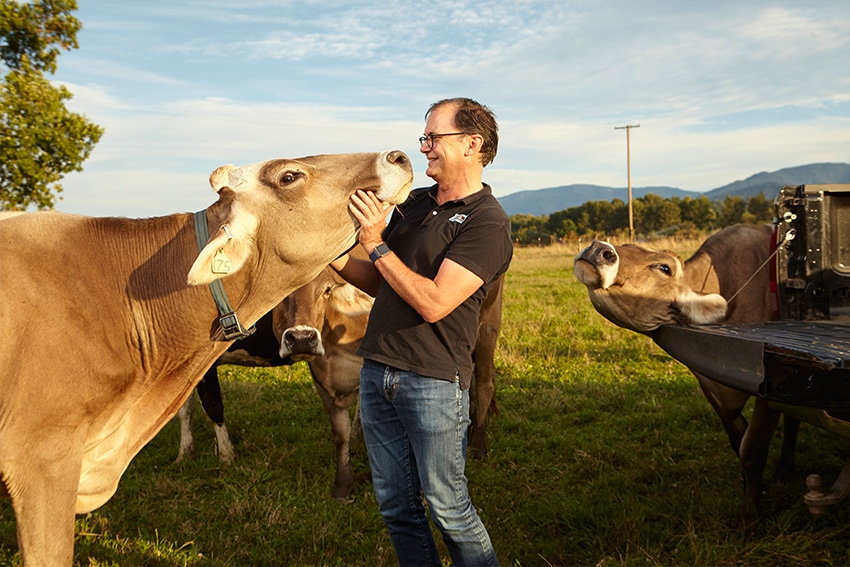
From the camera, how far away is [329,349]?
567 cm

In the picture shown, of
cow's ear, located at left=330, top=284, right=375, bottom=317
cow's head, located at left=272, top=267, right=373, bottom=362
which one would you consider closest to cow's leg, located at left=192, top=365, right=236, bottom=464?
cow's head, located at left=272, top=267, right=373, bottom=362

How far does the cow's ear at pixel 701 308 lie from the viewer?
4.51 metres

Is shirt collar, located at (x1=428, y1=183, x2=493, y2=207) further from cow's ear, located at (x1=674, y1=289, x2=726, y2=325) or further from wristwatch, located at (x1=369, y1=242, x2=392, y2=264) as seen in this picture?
cow's ear, located at (x1=674, y1=289, x2=726, y2=325)

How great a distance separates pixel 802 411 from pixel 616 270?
4.62 ft

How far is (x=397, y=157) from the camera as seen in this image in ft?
9.79

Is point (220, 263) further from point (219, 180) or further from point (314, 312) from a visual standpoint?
point (314, 312)

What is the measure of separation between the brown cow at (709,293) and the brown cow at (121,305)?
2074 millimetres

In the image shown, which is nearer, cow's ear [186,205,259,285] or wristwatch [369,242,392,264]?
cow's ear [186,205,259,285]

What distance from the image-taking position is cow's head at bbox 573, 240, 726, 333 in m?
4.51

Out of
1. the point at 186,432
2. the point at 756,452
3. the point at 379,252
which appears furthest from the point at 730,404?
the point at 186,432

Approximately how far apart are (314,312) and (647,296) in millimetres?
2430

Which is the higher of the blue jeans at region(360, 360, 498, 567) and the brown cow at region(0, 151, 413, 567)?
the brown cow at region(0, 151, 413, 567)

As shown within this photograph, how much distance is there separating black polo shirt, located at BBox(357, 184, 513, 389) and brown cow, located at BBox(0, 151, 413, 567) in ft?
0.82

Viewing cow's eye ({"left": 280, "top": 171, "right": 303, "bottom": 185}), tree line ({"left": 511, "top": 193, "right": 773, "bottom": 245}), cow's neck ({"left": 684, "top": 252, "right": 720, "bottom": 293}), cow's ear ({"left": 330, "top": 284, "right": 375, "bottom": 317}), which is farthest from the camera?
tree line ({"left": 511, "top": 193, "right": 773, "bottom": 245})
